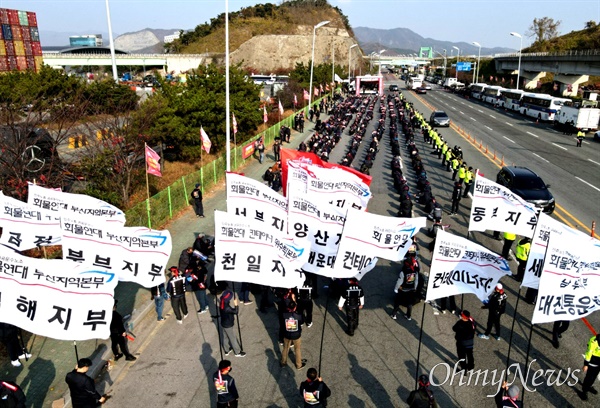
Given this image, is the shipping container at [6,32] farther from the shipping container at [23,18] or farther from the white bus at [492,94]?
the white bus at [492,94]

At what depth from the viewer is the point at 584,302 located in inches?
326

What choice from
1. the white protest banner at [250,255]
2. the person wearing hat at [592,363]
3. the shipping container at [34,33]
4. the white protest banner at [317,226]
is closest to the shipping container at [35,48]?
the shipping container at [34,33]

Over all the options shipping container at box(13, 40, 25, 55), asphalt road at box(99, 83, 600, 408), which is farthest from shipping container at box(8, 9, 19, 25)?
asphalt road at box(99, 83, 600, 408)

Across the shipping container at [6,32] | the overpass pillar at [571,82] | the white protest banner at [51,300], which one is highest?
the shipping container at [6,32]

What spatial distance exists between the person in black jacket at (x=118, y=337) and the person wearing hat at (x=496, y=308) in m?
8.12

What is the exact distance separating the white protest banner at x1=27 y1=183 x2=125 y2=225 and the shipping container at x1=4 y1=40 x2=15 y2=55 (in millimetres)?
72224

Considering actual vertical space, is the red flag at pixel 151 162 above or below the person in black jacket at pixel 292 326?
above

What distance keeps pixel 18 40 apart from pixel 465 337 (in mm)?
82910

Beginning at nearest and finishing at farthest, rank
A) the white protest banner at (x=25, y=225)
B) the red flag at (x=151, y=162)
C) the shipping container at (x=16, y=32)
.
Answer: the white protest banner at (x=25, y=225), the red flag at (x=151, y=162), the shipping container at (x=16, y=32)

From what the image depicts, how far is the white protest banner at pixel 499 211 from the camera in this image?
38.6 feet

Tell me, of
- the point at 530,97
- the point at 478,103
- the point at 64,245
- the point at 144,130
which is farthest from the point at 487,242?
the point at 478,103

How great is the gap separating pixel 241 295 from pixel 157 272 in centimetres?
332

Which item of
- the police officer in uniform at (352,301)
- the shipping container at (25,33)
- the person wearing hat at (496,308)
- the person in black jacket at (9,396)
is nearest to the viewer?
the person in black jacket at (9,396)

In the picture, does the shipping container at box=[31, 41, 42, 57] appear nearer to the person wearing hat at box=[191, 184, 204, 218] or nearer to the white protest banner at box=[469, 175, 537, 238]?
the person wearing hat at box=[191, 184, 204, 218]
